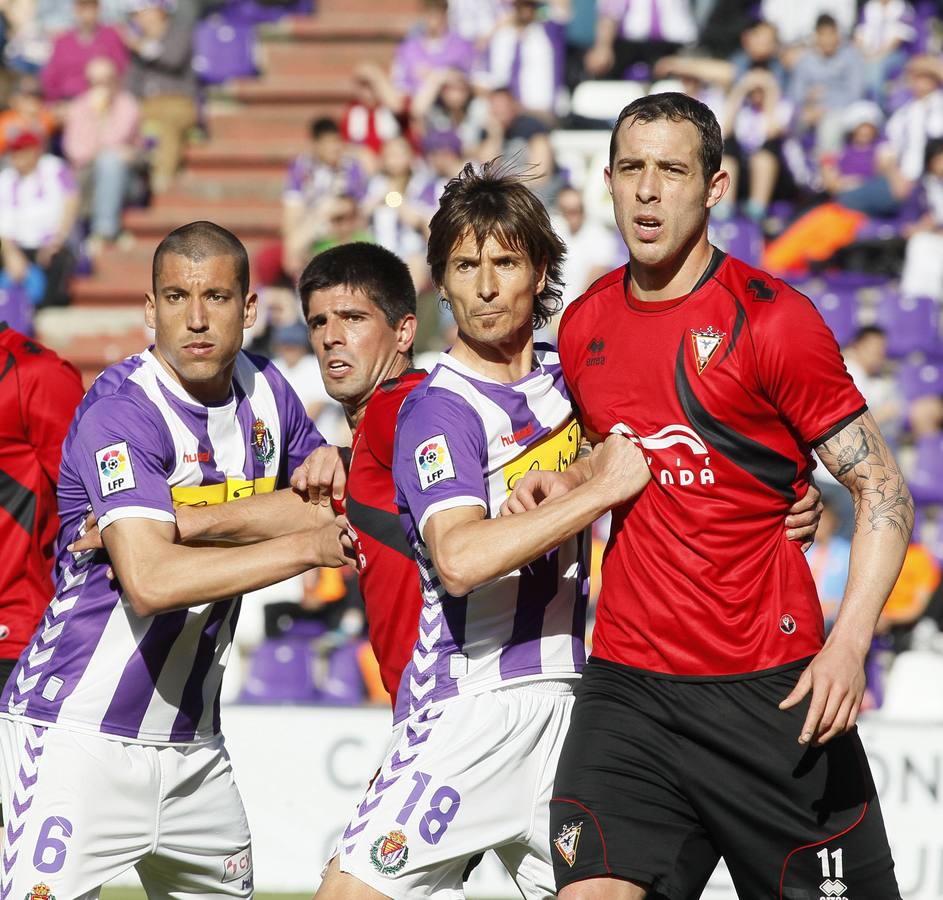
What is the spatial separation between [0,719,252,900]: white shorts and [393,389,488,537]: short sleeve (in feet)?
4.29

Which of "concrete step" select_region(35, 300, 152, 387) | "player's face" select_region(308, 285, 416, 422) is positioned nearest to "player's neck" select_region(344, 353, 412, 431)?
"player's face" select_region(308, 285, 416, 422)

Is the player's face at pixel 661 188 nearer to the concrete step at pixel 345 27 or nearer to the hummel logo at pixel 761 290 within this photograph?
the hummel logo at pixel 761 290

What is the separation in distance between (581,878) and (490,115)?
1068 centimetres

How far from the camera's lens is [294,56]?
16797 millimetres

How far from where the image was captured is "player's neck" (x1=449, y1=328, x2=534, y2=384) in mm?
4555

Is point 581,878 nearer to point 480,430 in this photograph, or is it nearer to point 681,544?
point 681,544

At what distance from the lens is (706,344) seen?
4207mm

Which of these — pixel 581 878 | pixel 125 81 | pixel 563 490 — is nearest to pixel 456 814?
pixel 581 878

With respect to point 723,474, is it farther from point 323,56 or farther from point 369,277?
point 323,56

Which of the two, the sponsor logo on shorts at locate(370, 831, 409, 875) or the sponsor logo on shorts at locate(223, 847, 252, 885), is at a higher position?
the sponsor logo on shorts at locate(370, 831, 409, 875)

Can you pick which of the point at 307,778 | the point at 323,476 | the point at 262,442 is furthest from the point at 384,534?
the point at 307,778

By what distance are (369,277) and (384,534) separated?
0.98 meters

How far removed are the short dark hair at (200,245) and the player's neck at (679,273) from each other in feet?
4.46

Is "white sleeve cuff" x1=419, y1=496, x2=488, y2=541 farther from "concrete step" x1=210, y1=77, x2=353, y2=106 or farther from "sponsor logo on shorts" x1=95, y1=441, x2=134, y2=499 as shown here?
"concrete step" x1=210, y1=77, x2=353, y2=106
